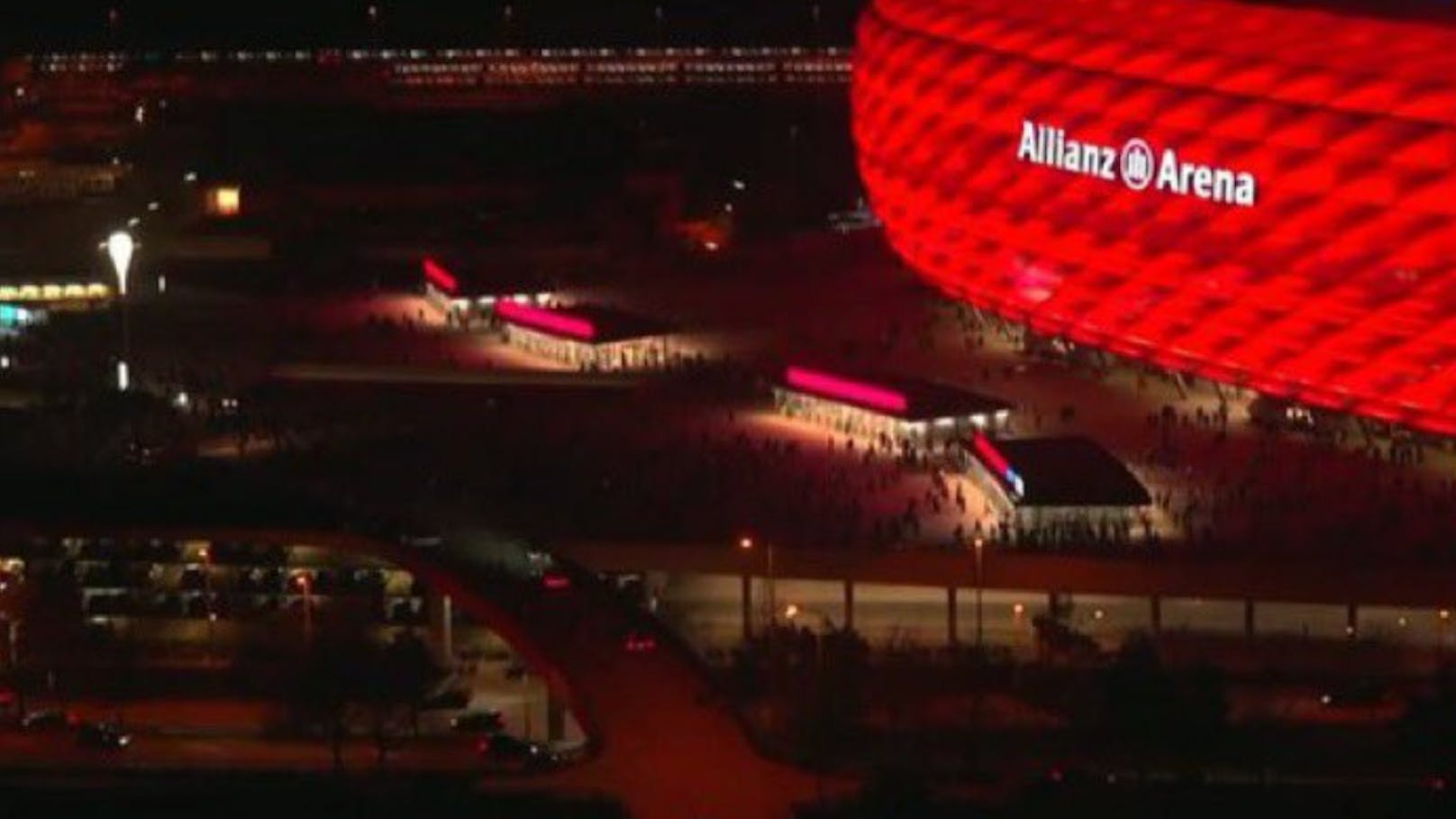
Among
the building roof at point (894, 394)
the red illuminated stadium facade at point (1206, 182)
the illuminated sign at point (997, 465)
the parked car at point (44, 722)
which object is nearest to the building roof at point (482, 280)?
the red illuminated stadium facade at point (1206, 182)

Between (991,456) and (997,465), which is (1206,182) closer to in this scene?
(991,456)

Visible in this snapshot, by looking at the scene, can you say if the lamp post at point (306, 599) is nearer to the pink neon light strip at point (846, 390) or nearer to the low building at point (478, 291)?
the pink neon light strip at point (846, 390)

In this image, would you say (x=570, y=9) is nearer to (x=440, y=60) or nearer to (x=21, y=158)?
(x=440, y=60)

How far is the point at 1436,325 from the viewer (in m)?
30.8

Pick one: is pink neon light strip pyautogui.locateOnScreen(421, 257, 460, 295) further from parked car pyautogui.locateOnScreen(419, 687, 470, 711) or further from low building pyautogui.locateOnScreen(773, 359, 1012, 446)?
parked car pyautogui.locateOnScreen(419, 687, 470, 711)

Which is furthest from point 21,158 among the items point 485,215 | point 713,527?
point 713,527

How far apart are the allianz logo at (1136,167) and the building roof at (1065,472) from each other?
9.80ft

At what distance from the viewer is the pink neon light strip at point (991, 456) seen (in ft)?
99.8

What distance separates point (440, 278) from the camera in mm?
43875

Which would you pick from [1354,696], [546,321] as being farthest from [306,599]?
[546,321]

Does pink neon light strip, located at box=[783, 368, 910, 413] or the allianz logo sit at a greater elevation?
the allianz logo

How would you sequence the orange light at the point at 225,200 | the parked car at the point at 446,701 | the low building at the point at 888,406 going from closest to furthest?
the parked car at the point at 446,701 < the low building at the point at 888,406 < the orange light at the point at 225,200

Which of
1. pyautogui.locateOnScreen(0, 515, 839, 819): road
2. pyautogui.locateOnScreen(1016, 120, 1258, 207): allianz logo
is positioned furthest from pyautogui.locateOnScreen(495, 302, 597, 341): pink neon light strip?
pyautogui.locateOnScreen(0, 515, 839, 819): road

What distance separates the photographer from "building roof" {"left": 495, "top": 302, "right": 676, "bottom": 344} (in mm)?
39094
